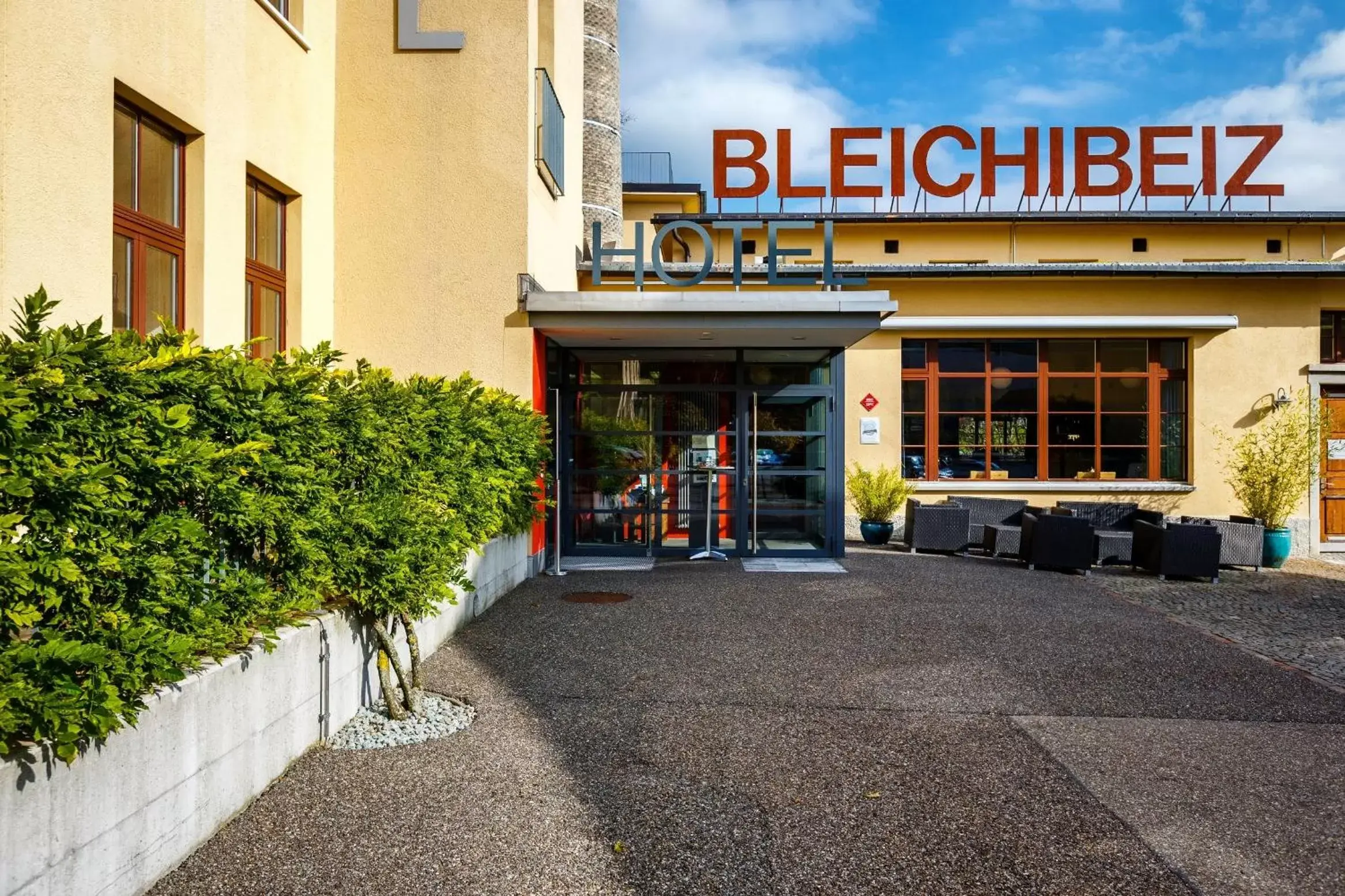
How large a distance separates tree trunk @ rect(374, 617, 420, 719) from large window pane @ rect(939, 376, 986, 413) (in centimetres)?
1214

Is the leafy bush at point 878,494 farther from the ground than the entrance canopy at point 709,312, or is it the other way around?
the entrance canopy at point 709,312

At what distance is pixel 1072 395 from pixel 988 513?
2904mm

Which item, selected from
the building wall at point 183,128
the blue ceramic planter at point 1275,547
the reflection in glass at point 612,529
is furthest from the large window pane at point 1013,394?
the building wall at point 183,128

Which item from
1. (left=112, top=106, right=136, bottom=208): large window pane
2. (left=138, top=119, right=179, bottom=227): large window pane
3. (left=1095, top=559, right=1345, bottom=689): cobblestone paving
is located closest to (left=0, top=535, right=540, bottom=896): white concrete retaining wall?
(left=112, top=106, right=136, bottom=208): large window pane

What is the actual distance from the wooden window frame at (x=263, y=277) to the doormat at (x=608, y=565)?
4.20 m

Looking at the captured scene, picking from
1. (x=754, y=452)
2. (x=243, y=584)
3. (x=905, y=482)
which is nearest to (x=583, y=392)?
(x=754, y=452)

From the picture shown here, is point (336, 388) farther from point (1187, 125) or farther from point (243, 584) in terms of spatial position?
point (1187, 125)

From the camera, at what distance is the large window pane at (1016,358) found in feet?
52.2

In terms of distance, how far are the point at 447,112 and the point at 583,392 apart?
3.77 metres

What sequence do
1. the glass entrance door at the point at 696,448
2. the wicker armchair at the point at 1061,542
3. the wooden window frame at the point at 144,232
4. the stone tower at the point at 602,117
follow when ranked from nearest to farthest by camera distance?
the wooden window frame at the point at 144,232 < the wicker armchair at the point at 1061,542 < the glass entrance door at the point at 696,448 < the stone tower at the point at 602,117

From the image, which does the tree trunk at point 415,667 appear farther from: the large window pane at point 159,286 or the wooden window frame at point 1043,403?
the wooden window frame at point 1043,403

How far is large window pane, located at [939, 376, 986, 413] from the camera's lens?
15891mm

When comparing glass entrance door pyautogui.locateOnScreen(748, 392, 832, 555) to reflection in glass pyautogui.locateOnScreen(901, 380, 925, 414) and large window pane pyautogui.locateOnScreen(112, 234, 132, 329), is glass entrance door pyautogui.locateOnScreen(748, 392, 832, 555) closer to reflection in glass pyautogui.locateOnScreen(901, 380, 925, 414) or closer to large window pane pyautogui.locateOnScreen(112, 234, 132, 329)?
reflection in glass pyautogui.locateOnScreen(901, 380, 925, 414)

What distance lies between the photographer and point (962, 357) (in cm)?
1591
